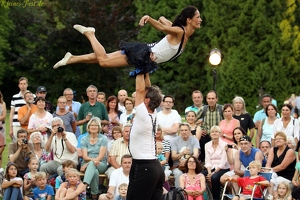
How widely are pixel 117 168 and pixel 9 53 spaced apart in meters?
27.4

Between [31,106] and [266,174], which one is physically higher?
[31,106]

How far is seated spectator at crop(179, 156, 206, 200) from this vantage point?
10.9 metres

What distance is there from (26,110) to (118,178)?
263cm

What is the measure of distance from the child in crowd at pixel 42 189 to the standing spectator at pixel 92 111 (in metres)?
1.87

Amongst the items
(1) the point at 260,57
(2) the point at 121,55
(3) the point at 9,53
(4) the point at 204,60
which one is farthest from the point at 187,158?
(3) the point at 9,53

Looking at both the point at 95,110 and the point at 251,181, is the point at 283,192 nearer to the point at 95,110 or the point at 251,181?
the point at 251,181

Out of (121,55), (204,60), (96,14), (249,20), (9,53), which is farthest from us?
(9,53)

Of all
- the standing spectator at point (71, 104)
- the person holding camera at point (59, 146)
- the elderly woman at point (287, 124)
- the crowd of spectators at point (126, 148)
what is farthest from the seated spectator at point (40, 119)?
the elderly woman at point (287, 124)

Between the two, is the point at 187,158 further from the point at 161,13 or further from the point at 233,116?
the point at 161,13

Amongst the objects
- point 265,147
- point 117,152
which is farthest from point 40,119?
point 265,147

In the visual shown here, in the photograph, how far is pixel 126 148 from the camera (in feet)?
38.1

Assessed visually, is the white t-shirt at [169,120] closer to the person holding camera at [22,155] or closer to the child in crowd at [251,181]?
the child in crowd at [251,181]

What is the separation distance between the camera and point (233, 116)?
1256 cm

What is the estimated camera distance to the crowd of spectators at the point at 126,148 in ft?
36.1
